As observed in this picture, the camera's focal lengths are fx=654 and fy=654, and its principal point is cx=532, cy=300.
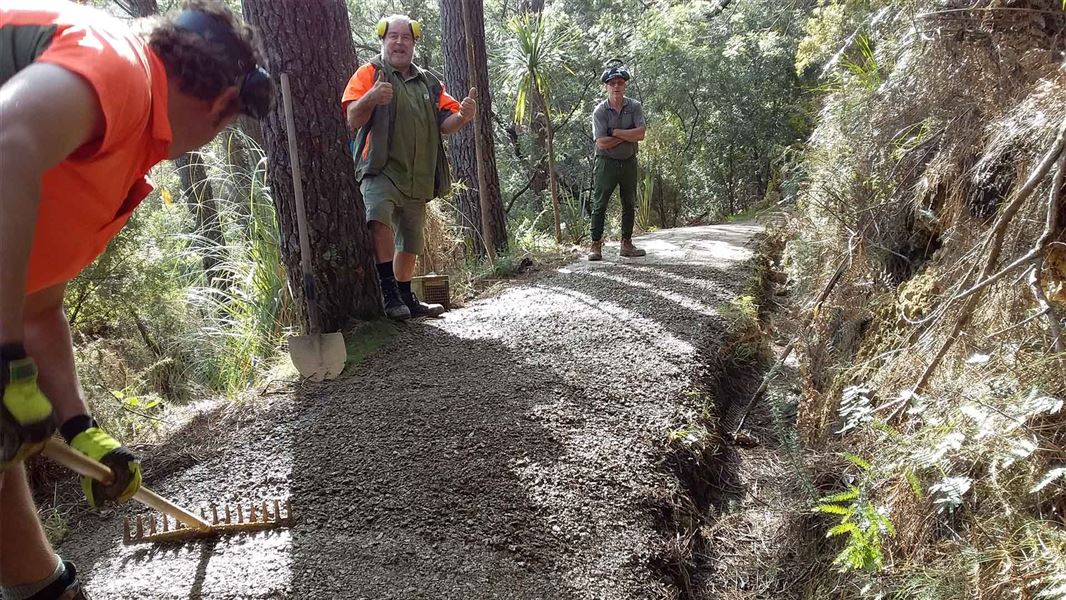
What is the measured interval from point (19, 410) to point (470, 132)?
21.1 feet

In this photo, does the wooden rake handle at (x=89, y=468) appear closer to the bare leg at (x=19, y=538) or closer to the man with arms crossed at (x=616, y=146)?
the bare leg at (x=19, y=538)

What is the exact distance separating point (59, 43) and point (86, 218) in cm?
37

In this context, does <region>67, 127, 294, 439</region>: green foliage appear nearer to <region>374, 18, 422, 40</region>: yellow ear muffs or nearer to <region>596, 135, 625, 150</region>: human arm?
<region>374, 18, 422, 40</region>: yellow ear muffs

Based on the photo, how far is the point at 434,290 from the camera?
4.57 metres

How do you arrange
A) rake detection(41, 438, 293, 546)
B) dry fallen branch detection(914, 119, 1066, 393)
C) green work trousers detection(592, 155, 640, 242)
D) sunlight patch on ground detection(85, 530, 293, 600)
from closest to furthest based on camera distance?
dry fallen branch detection(914, 119, 1066, 393) → sunlight patch on ground detection(85, 530, 293, 600) → rake detection(41, 438, 293, 546) → green work trousers detection(592, 155, 640, 242)

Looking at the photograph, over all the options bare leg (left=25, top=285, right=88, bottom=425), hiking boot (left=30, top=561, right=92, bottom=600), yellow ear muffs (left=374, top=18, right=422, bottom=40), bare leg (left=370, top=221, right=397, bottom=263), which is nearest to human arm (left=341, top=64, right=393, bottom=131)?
yellow ear muffs (left=374, top=18, right=422, bottom=40)

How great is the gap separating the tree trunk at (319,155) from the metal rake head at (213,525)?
4.56 feet

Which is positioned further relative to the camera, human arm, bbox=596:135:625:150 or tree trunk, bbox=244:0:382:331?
human arm, bbox=596:135:625:150

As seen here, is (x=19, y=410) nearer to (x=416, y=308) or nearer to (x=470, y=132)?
(x=416, y=308)

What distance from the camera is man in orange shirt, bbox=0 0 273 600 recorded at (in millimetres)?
1131

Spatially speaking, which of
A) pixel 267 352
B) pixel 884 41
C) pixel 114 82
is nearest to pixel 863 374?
pixel 884 41

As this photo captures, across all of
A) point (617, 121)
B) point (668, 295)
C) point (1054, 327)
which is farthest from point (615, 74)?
point (1054, 327)

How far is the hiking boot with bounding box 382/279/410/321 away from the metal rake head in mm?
1597

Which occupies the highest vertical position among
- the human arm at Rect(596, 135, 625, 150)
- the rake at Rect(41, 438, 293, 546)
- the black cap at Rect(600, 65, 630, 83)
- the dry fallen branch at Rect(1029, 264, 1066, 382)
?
the black cap at Rect(600, 65, 630, 83)
